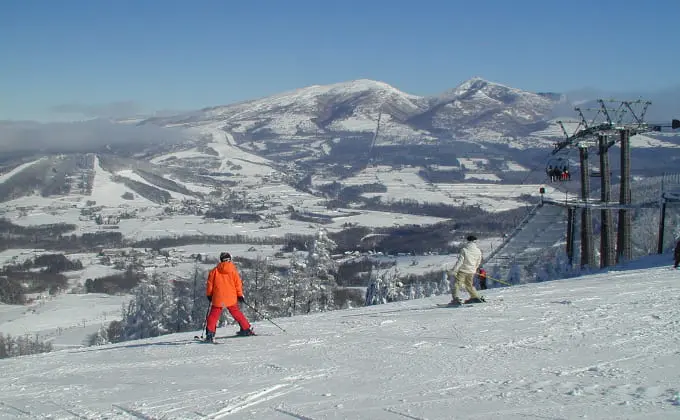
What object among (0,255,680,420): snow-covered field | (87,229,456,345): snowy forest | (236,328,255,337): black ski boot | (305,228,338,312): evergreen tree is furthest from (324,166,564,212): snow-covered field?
(236,328,255,337): black ski boot

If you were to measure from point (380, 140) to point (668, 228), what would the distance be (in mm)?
167950

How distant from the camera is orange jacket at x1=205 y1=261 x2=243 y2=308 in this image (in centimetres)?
996

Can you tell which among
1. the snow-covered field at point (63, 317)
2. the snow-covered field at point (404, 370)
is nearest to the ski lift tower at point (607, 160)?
the snow-covered field at point (404, 370)

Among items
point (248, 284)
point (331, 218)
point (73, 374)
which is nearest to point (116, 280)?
point (248, 284)

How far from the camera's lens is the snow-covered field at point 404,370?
5.63m

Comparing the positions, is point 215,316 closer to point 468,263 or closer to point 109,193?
point 468,263

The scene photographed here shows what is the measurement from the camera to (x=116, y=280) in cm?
6212

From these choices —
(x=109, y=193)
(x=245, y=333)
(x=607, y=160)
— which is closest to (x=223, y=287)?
(x=245, y=333)

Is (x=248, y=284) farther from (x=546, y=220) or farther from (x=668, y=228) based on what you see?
(x=668, y=228)

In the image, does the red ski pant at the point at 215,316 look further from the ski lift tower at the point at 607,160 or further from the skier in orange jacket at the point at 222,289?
the ski lift tower at the point at 607,160

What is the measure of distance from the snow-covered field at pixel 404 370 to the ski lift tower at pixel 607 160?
11848 millimetres

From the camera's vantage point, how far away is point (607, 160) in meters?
23.7

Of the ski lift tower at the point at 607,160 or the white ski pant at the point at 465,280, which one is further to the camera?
the ski lift tower at the point at 607,160

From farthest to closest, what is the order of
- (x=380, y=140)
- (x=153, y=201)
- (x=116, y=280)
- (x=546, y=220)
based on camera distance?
(x=380, y=140) < (x=153, y=201) < (x=116, y=280) < (x=546, y=220)
